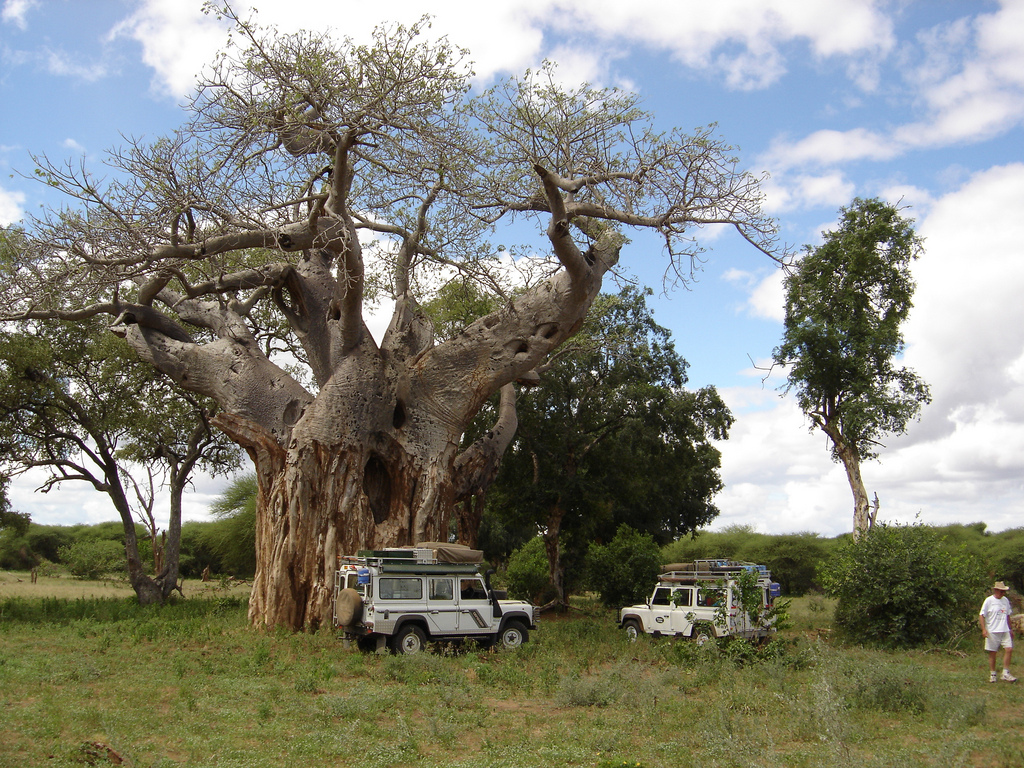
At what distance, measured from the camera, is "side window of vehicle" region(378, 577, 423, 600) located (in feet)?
39.4

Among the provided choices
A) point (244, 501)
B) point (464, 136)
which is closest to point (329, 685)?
point (464, 136)

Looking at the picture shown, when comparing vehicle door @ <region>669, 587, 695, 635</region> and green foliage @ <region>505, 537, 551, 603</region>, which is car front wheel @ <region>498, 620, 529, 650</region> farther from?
green foliage @ <region>505, 537, 551, 603</region>

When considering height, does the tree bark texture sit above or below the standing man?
above

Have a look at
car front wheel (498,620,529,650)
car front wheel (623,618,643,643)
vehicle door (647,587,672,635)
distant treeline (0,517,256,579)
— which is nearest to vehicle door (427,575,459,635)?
car front wheel (498,620,529,650)

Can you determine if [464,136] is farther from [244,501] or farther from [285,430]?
[244,501]

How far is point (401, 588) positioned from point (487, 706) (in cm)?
397

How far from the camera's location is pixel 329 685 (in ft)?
31.1

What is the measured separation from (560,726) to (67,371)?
18215mm

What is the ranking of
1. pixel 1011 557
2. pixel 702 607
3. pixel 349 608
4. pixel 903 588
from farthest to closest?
1. pixel 1011 557
2. pixel 903 588
3. pixel 702 607
4. pixel 349 608

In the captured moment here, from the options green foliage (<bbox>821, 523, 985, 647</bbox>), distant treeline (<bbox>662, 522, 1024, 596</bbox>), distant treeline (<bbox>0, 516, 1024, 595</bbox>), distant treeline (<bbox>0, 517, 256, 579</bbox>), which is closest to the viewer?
green foliage (<bbox>821, 523, 985, 647</bbox>)

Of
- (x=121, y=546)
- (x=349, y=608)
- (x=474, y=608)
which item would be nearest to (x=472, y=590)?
(x=474, y=608)

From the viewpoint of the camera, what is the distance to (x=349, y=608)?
11.8m

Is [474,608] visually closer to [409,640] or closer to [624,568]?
[409,640]

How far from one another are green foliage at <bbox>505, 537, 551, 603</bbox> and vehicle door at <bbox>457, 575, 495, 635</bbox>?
8566 mm
